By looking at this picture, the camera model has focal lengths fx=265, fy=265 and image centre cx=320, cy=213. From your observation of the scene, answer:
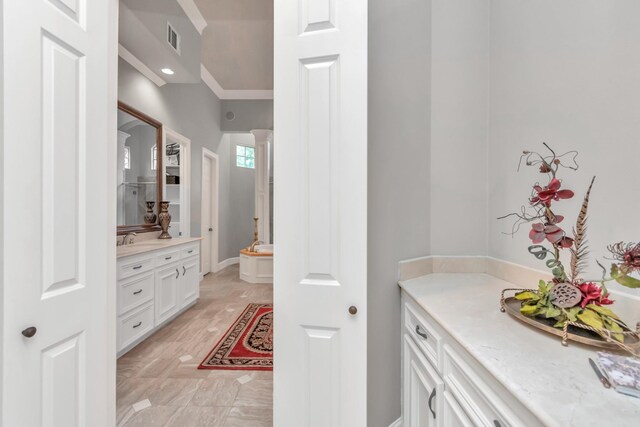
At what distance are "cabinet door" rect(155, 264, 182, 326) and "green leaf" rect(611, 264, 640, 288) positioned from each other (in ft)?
10.5

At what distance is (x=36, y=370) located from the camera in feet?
3.10

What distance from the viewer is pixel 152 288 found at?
262cm

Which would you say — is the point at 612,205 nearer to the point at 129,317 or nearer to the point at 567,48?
the point at 567,48

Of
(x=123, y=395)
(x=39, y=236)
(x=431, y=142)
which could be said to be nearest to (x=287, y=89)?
(x=431, y=142)

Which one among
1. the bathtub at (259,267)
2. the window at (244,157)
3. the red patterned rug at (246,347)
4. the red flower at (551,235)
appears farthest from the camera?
the window at (244,157)

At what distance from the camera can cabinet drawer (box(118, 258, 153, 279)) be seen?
87.5 inches

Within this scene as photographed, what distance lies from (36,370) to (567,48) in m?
2.38

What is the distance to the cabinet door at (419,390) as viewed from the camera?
1.01 meters

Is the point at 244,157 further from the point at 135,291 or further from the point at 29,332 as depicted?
the point at 29,332

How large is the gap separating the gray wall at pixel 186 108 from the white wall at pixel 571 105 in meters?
3.42

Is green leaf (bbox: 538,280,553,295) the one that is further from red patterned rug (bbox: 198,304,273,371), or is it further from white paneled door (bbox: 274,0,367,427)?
red patterned rug (bbox: 198,304,273,371)

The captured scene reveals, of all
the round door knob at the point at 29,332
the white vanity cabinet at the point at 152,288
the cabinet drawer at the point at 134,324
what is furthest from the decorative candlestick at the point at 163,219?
the round door knob at the point at 29,332

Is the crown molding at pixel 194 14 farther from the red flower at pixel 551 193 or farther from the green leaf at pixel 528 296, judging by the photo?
the green leaf at pixel 528 296

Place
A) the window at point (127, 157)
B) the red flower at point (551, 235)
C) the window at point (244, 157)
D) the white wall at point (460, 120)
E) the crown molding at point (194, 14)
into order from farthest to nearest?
the window at point (244, 157) → the crown molding at point (194, 14) → the window at point (127, 157) → the white wall at point (460, 120) → the red flower at point (551, 235)
